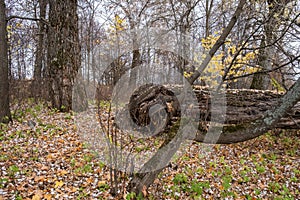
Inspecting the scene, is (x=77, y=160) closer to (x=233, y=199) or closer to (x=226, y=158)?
(x=233, y=199)

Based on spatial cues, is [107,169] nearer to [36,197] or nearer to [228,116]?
[36,197]

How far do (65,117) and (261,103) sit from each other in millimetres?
4703

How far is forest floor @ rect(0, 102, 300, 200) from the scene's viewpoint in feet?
10.2

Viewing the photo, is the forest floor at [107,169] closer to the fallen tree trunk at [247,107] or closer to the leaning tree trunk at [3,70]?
the leaning tree trunk at [3,70]

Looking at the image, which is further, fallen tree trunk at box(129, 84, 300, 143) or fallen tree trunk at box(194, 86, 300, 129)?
fallen tree trunk at box(194, 86, 300, 129)

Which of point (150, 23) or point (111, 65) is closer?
point (111, 65)

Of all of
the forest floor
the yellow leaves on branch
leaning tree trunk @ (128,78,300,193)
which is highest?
the yellow leaves on branch

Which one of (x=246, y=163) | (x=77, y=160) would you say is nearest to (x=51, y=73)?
(x=77, y=160)

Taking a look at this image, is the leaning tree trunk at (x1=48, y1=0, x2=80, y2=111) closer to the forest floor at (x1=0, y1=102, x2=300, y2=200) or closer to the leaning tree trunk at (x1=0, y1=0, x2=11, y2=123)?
the forest floor at (x1=0, y1=102, x2=300, y2=200)

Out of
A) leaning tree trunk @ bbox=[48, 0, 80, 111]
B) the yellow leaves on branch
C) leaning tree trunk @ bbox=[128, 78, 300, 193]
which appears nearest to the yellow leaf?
leaning tree trunk @ bbox=[128, 78, 300, 193]

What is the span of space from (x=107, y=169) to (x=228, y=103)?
3.00 m

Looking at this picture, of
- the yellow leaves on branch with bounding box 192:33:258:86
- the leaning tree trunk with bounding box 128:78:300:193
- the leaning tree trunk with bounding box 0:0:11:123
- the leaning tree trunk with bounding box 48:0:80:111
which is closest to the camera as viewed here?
the leaning tree trunk with bounding box 128:78:300:193

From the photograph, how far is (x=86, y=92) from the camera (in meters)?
6.52

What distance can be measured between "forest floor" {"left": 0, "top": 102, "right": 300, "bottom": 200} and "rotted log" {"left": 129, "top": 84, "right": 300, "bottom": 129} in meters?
0.71
